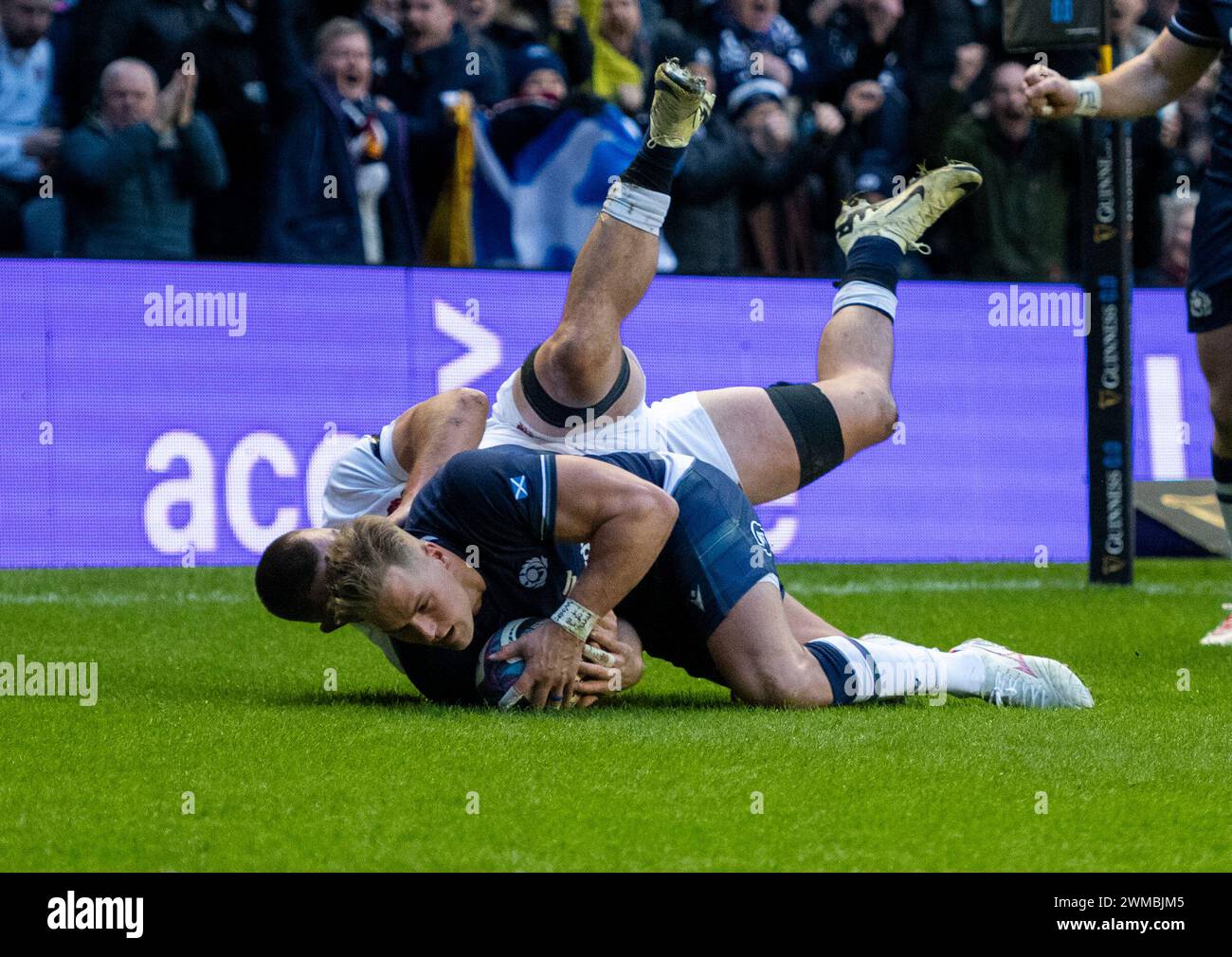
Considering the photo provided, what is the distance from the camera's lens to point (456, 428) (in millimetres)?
5965

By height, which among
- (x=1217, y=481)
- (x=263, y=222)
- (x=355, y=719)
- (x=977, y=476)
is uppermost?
(x=263, y=222)

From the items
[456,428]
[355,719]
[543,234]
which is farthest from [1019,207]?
[355,719]

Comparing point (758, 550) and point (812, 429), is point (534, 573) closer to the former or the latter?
point (758, 550)

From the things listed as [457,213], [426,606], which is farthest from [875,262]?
[457,213]

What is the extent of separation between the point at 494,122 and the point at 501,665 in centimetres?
581

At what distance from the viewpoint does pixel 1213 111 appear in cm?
621

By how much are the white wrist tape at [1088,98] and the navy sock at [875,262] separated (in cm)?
88

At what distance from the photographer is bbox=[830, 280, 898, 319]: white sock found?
6.69 meters

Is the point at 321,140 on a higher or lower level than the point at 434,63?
lower

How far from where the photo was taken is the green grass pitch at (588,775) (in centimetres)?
356

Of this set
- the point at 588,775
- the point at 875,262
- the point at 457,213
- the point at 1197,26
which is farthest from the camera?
the point at 457,213

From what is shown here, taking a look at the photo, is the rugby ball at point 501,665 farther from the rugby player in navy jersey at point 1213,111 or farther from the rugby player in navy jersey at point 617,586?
the rugby player in navy jersey at point 1213,111
